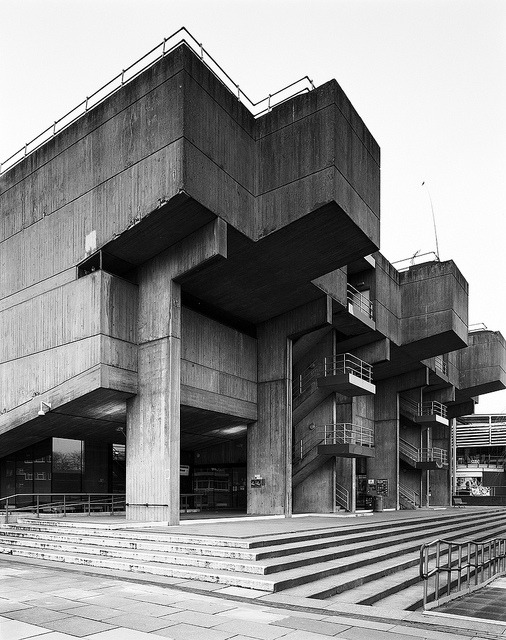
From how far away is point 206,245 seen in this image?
712 inches

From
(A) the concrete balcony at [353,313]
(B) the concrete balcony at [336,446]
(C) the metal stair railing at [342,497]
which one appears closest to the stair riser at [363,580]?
(B) the concrete balcony at [336,446]

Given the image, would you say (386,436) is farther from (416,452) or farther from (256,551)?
(256,551)

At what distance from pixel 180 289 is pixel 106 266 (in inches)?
102

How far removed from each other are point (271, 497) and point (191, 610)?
16207 mm

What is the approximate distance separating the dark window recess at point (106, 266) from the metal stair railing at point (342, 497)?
47.4ft

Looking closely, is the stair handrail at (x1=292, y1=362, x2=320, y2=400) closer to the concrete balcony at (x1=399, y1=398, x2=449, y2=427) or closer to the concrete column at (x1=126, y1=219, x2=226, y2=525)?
the concrete column at (x1=126, y1=219, x2=226, y2=525)

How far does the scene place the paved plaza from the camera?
6.83 metres

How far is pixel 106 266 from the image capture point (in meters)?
20.1

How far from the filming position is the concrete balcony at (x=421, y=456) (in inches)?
1515

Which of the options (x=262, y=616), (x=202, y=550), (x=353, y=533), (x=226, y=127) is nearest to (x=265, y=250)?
(x=226, y=127)

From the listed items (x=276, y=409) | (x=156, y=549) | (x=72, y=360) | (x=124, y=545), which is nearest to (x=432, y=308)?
(x=276, y=409)

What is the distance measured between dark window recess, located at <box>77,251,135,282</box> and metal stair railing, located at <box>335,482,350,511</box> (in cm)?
1444

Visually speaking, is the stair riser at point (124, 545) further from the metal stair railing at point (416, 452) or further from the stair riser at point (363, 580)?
the metal stair railing at point (416, 452)

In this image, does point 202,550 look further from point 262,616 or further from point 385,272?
point 385,272
